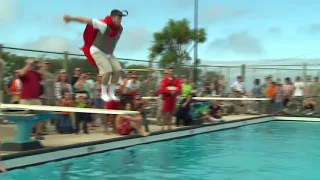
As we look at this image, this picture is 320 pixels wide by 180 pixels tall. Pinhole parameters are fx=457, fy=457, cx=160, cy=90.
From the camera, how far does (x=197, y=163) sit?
28.3 ft

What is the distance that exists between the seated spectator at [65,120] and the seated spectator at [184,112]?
3960mm

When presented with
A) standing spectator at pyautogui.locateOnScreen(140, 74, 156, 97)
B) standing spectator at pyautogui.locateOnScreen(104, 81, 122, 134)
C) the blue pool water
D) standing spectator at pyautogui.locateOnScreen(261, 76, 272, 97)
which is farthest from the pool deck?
standing spectator at pyautogui.locateOnScreen(261, 76, 272, 97)

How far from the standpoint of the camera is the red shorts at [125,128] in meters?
11.1

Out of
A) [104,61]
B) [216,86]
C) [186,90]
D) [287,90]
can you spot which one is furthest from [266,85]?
[104,61]

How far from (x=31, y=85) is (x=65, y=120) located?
6.40ft

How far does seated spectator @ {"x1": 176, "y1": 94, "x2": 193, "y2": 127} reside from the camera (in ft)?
45.2

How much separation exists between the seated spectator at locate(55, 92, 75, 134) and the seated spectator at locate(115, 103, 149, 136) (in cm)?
115

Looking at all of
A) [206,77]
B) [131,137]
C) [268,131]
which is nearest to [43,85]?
[131,137]

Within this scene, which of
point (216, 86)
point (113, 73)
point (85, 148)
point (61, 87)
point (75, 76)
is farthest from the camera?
point (216, 86)

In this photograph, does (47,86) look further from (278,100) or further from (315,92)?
(315,92)

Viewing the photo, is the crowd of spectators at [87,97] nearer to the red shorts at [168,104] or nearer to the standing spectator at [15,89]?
the standing spectator at [15,89]

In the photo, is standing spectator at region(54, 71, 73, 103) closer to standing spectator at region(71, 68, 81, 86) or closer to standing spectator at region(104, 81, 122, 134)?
standing spectator at region(71, 68, 81, 86)

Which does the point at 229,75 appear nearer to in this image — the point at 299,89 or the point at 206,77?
the point at 206,77

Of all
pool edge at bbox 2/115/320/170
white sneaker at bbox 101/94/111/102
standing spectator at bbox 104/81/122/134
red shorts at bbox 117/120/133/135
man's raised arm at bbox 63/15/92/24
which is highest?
man's raised arm at bbox 63/15/92/24
